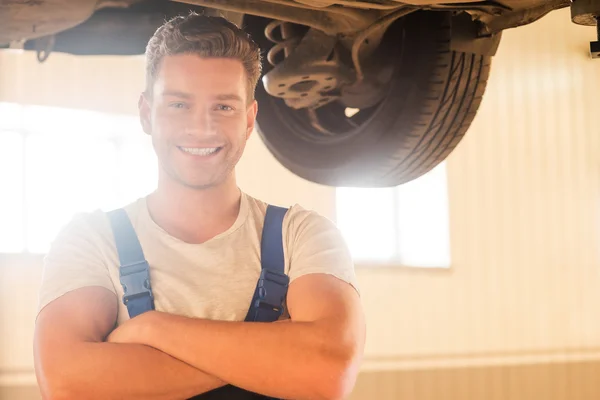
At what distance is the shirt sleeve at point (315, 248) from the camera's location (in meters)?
1.04

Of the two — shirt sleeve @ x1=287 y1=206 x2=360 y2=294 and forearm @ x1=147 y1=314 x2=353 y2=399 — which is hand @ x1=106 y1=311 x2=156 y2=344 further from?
shirt sleeve @ x1=287 y1=206 x2=360 y2=294

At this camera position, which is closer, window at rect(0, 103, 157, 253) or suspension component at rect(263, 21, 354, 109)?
suspension component at rect(263, 21, 354, 109)

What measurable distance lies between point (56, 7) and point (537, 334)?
5262mm

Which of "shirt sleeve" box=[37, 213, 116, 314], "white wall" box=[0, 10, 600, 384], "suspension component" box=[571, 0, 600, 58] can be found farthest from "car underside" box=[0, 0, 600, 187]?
"white wall" box=[0, 10, 600, 384]

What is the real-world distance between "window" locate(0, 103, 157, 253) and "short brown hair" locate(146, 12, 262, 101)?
3.18m

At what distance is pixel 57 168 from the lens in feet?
13.7

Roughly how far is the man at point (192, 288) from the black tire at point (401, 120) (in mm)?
880

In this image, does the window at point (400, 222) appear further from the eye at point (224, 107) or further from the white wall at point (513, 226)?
the eye at point (224, 107)

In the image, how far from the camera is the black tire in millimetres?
1838

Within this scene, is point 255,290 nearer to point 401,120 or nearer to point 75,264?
point 75,264

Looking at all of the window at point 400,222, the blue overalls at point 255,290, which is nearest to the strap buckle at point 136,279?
the blue overalls at point 255,290

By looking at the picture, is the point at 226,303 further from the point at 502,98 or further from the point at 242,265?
the point at 502,98

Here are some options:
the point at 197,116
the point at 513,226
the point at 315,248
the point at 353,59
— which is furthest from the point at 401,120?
the point at 513,226

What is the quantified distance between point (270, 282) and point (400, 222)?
4642mm
